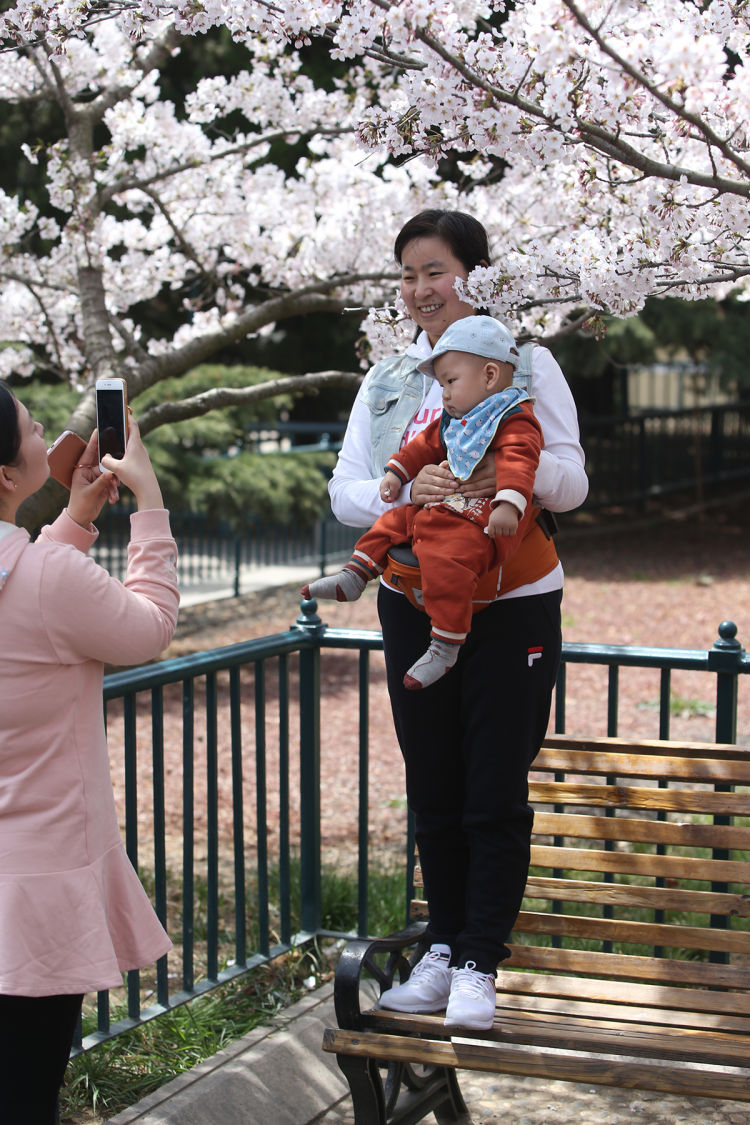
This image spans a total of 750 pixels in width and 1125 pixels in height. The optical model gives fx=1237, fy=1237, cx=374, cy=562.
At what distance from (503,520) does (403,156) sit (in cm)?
117

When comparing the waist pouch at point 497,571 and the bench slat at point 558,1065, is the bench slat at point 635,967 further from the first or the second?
the waist pouch at point 497,571

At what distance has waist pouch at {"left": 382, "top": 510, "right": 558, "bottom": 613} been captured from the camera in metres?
2.61

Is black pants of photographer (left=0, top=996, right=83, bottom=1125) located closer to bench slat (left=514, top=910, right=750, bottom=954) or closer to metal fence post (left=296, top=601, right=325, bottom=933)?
bench slat (left=514, top=910, right=750, bottom=954)

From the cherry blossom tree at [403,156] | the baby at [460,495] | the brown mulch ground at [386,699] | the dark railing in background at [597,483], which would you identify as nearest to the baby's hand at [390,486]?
the baby at [460,495]

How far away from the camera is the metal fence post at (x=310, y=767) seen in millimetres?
3887

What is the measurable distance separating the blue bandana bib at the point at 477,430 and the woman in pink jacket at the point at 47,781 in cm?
72

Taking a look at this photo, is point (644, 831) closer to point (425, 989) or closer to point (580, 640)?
point (425, 989)

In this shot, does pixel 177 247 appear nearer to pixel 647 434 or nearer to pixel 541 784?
pixel 541 784

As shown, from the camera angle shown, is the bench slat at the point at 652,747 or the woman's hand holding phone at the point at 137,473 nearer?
the woman's hand holding phone at the point at 137,473

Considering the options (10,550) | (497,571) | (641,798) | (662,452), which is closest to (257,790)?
(641,798)

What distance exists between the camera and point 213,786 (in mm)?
3533

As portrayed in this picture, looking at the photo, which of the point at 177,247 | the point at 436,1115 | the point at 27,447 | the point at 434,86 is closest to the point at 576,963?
the point at 436,1115

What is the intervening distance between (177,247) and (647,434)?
39.0ft

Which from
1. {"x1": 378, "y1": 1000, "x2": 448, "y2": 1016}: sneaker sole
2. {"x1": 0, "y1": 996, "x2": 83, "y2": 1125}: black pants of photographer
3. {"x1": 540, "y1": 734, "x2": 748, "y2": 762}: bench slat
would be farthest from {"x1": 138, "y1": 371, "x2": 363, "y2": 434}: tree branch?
{"x1": 0, "y1": 996, "x2": 83, "y2": 1125}: black pants of photographer
